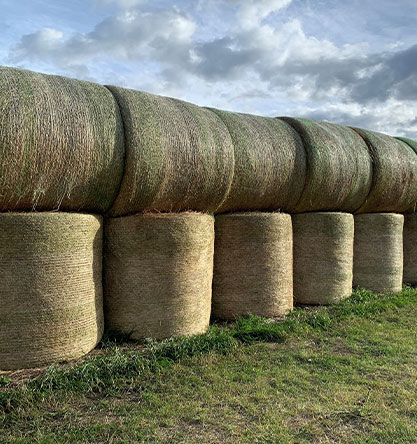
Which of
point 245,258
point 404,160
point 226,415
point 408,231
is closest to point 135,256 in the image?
point 245,258

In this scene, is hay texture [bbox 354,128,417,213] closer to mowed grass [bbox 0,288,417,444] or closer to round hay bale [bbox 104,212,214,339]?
mowed grass [bbox 0,288,417,444]

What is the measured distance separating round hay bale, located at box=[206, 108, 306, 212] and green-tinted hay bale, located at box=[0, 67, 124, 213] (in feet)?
5.41

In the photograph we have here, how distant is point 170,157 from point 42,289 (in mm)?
1731

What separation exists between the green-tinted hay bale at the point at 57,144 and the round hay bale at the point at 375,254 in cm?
454

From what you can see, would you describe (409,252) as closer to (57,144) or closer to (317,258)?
(317,258)

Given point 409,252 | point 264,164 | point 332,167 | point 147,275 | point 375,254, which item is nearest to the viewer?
point 147,275

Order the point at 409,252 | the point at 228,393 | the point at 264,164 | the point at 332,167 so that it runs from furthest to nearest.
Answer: the point at 409,252
the point at 332,167
the point at 264,164
the point at 228,393

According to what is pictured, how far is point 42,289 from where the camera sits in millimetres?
3926

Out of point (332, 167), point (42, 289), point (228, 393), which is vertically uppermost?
point (332, 167)

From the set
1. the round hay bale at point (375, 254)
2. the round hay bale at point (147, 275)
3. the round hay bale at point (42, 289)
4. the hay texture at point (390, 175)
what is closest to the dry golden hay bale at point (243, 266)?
the round hay bale at point (147, 275)

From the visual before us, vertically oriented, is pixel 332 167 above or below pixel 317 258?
above

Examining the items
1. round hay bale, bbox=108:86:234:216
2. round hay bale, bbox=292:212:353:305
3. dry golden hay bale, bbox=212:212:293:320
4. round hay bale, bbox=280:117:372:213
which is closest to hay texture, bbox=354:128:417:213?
round hay bale, bbox=280:117:372:213

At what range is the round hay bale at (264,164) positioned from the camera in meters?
5.68

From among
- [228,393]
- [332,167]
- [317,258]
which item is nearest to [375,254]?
[317,258]
